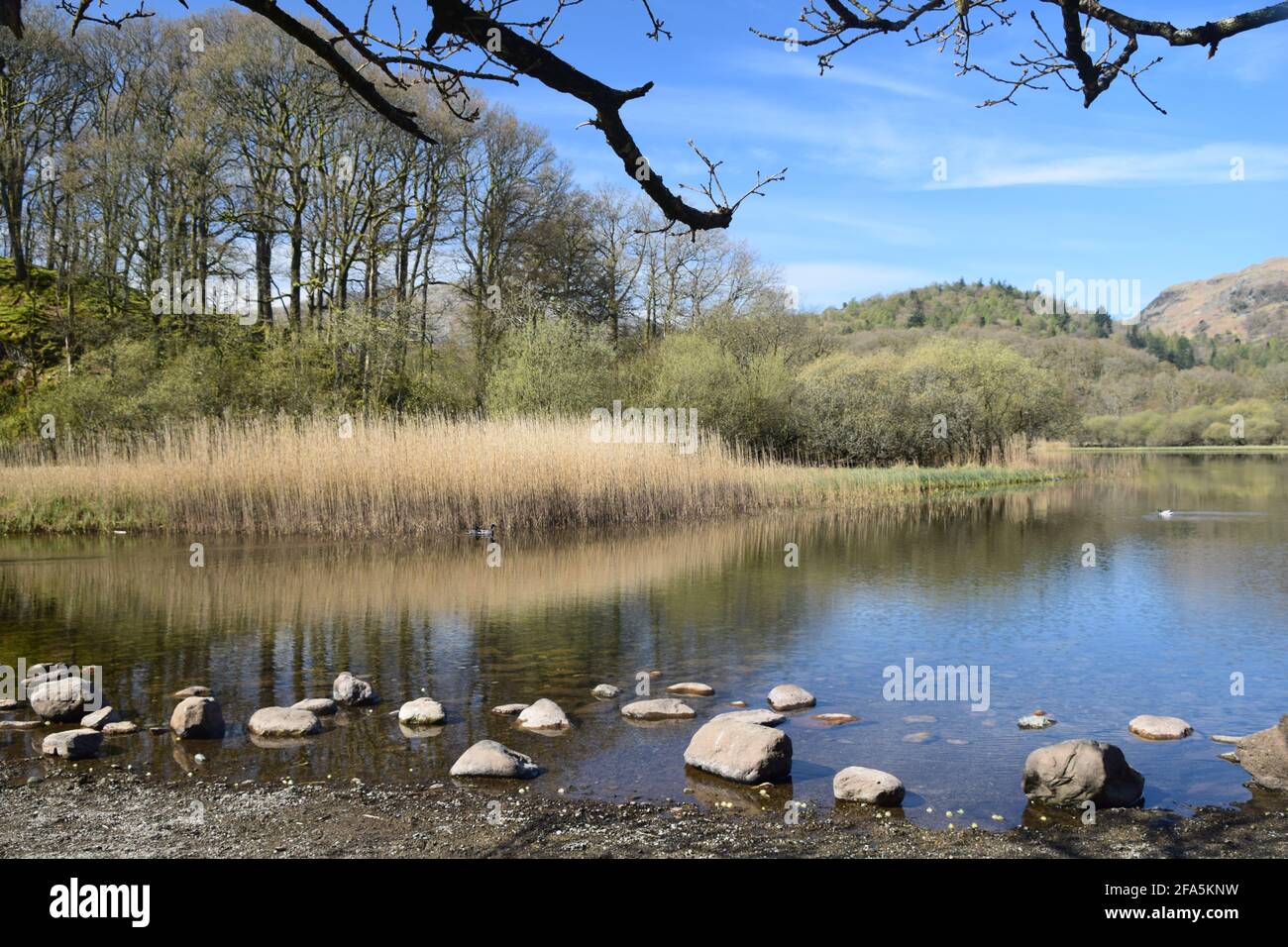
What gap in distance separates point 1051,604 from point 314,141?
23071 millimetres

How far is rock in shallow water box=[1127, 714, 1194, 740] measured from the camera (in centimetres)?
641

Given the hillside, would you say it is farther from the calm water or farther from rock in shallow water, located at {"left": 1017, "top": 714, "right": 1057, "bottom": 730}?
rock in shallow water, located at {"left": 1017, "top": 714, "right": 1057, "bottom": 730}

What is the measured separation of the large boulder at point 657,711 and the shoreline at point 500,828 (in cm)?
154

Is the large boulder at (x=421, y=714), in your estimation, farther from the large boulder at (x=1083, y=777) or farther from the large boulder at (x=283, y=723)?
the large boulder at (x=1083, y=777)

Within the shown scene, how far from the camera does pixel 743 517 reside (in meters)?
21.5

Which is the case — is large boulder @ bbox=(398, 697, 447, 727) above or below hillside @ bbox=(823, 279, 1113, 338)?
below

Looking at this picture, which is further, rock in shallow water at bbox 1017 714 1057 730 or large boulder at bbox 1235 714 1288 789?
rock in shallow water at bbox 1017 714 1057 730

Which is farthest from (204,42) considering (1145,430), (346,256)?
(1145,430)

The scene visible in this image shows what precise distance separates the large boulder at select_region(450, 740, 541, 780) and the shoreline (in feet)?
0.52

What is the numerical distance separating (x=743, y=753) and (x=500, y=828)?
1.43m

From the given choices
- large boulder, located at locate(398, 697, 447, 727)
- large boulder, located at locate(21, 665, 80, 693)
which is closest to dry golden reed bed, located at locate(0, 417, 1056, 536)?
large boulder, located at locate(21, 665, 80, 693)

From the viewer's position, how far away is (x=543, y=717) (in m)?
6.66

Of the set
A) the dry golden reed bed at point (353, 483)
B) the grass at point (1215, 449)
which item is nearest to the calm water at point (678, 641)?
the dry golden reed bed at point (353, 483)

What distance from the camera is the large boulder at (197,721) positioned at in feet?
20.9
